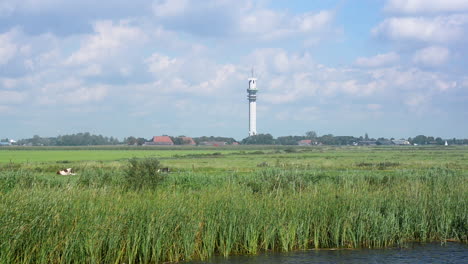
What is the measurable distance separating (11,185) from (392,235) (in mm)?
16135

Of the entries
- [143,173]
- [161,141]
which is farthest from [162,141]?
[143,173]

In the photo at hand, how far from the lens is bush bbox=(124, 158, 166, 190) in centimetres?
2627

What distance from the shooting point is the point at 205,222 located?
15031 mm

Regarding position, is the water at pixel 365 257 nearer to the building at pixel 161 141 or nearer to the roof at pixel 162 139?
the building at pixel 161 141

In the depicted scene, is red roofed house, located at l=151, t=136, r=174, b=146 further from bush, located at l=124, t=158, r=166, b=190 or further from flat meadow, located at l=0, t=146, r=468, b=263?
flat meadow, located at l=0, t=146, r=468, b=263

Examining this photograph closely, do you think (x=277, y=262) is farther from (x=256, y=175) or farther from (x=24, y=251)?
(x=256, y=175)

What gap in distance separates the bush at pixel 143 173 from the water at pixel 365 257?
1131 cm

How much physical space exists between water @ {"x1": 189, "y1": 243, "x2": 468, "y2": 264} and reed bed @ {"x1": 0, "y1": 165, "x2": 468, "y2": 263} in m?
0.28

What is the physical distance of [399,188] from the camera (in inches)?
798

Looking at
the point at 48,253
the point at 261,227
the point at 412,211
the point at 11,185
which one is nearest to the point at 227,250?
the point at 261,227

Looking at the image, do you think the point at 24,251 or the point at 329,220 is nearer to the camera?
the point at 24,251

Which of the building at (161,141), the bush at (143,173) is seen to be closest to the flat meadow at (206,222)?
the bush at (143,173)

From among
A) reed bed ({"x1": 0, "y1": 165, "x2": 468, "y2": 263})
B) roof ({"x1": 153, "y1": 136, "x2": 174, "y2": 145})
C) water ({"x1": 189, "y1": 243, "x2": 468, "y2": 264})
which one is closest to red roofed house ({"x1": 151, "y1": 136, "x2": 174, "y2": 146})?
Result: roof ({"x1": 153, "y1": 136, "x2": 174, "y2": 145})

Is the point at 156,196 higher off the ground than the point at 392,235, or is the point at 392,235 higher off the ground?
the point at 156,196
